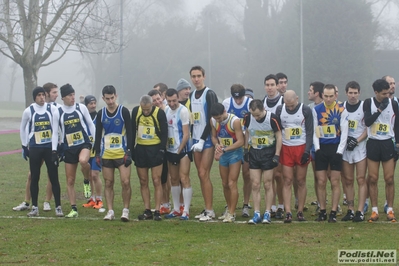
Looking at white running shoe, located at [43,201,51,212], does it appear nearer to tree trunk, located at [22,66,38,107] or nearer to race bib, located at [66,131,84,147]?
race bib, located at [66,131,84,147]

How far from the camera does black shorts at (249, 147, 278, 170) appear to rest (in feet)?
32.6

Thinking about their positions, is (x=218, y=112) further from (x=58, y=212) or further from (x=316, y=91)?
(x=58, y=212)

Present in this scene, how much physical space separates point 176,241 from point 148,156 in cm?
215

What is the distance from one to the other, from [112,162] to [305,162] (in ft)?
10.2

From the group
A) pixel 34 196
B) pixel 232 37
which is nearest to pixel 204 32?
pixel 232 37

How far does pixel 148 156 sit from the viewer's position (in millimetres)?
10398

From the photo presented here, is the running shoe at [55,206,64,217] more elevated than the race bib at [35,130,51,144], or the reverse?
the race bib at [35,130,51,144]

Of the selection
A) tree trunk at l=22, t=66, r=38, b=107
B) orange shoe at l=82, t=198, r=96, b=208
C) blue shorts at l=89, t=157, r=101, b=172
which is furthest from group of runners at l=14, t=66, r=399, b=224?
tree trunk at l=22, t=66, r=38, b=107

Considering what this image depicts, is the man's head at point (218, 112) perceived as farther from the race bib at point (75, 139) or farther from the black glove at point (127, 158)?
the race bib at point (75, 139)

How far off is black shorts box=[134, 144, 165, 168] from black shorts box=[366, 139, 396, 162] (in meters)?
3.35

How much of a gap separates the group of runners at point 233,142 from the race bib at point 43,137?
2 centimetres

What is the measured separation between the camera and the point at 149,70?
2739 inches

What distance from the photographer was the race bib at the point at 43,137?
10789mm

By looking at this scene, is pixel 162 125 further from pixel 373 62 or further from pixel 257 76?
pixel 257 76
